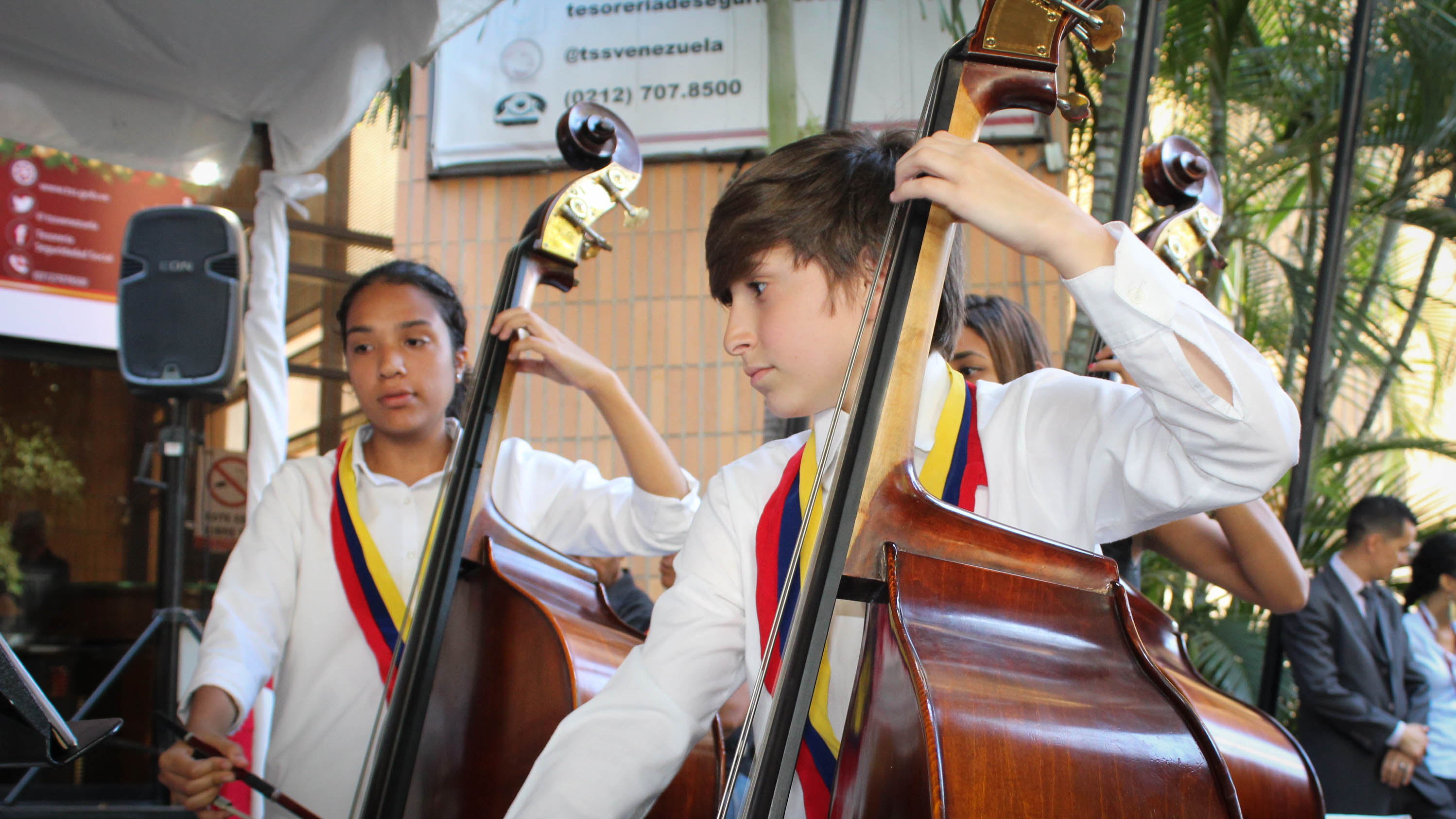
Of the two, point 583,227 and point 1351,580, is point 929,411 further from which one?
point 1351,580

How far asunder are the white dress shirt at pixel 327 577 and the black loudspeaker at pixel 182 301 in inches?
50.8

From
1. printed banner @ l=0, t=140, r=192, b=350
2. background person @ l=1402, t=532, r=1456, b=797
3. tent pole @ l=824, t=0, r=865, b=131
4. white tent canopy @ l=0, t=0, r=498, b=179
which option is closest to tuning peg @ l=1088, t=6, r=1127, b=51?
tent pole @ l=824, t=0, r=865, b=131

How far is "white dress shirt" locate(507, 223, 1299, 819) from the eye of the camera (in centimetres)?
84

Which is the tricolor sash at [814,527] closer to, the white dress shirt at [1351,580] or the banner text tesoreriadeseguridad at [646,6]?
the white dress shirt at [1351,580]

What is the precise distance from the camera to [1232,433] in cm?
85

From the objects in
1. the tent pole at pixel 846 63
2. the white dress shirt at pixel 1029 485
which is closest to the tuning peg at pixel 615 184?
the tent pole at pixel 846 63

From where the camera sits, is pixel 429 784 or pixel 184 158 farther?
pixel 184 158

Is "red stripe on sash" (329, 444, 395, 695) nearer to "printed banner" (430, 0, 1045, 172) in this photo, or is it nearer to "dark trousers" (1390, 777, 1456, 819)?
"printed banner" (430, 0, 1045, 172)

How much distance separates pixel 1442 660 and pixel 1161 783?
156 inches

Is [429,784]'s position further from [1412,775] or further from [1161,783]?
[1412,775]

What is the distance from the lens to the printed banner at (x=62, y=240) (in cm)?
459

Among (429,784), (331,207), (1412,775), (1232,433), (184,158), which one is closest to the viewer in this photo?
(1232,433)

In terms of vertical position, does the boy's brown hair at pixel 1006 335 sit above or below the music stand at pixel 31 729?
above

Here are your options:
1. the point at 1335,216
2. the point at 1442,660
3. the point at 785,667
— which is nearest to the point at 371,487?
the point at 785,667
